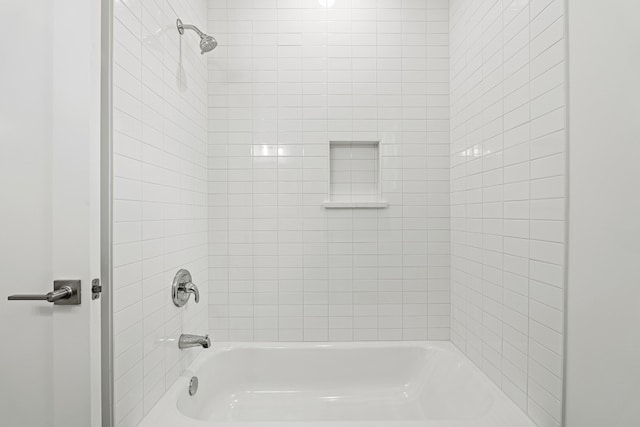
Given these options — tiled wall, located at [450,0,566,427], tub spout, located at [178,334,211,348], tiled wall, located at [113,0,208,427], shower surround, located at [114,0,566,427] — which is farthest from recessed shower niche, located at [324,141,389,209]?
tub spout, located at [178,334,211,348]

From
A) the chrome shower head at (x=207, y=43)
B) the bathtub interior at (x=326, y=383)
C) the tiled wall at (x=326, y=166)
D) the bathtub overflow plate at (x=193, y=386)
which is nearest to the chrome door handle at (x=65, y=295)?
the bathtub overflow plate at (x=193, y=386)

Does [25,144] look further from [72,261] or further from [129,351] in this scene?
[129,351]

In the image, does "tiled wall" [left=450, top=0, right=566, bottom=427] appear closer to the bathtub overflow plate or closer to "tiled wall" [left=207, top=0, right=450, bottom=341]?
"tiled wall" [left=207, top=0, right=450, bottom=341]

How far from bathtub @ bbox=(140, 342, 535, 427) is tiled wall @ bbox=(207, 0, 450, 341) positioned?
10 centimetres

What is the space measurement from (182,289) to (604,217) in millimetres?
1659

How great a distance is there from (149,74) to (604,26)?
155cm

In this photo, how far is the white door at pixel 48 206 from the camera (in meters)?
0.89

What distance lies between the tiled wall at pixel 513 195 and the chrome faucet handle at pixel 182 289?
1.41 meters

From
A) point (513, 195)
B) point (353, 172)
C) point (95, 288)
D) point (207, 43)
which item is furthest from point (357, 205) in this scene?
point (95, 288)

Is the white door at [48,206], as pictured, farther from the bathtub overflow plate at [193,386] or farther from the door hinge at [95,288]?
the bathtub overflow plate at [193,386]

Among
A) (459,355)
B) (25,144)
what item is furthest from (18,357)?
(459,355)

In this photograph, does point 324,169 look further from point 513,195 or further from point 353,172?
point 513,195

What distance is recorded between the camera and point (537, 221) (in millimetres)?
1177

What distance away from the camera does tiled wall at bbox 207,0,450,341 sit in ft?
6.58
